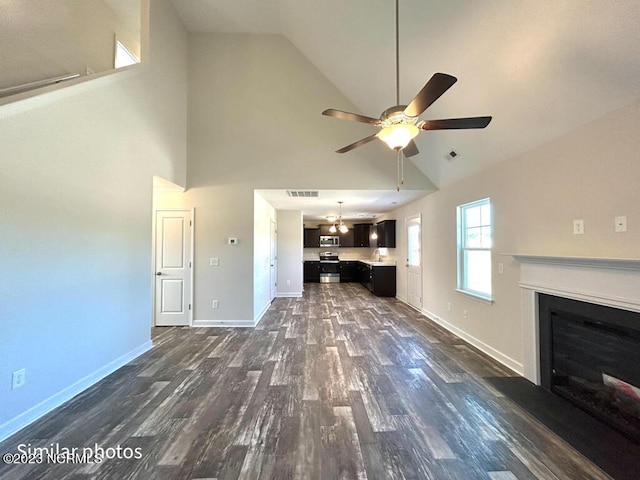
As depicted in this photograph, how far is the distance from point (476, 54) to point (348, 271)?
8.46 meters

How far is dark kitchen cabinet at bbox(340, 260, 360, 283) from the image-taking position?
34.1ft

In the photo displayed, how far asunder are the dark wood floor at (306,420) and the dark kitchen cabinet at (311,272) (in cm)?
653

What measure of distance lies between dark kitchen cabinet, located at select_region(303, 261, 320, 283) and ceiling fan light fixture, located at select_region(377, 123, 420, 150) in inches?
332

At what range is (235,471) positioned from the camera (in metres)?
1.67

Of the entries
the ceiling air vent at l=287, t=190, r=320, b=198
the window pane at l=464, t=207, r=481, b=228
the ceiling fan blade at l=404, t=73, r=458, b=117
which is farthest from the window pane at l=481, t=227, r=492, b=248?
the ceiling air vent at l=287, t=190, r=320, b=198

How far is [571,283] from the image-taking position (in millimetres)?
2377

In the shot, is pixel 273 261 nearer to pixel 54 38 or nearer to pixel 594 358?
pixel 54 38

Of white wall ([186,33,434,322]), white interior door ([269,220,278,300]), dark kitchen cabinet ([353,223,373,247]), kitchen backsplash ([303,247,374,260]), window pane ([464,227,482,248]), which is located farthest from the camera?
kitchen backsplash ([303,247,374,260])

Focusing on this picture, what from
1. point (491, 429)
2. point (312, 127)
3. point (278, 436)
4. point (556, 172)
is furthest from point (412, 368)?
point (312, 127)

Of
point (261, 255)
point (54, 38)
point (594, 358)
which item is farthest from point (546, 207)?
point (54, 38)

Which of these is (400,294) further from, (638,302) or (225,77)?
(225,77)

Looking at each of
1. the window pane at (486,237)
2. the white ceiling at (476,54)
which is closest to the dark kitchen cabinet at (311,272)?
the white ceiling at (476,54)

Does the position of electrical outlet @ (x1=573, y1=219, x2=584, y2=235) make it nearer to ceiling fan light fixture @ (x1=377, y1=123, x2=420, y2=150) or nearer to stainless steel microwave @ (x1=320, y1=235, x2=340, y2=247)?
ceiling fan light fixture @ (x1=377, y1=123, x2=420, y2=150)

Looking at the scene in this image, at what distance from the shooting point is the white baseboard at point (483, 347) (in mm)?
2996
